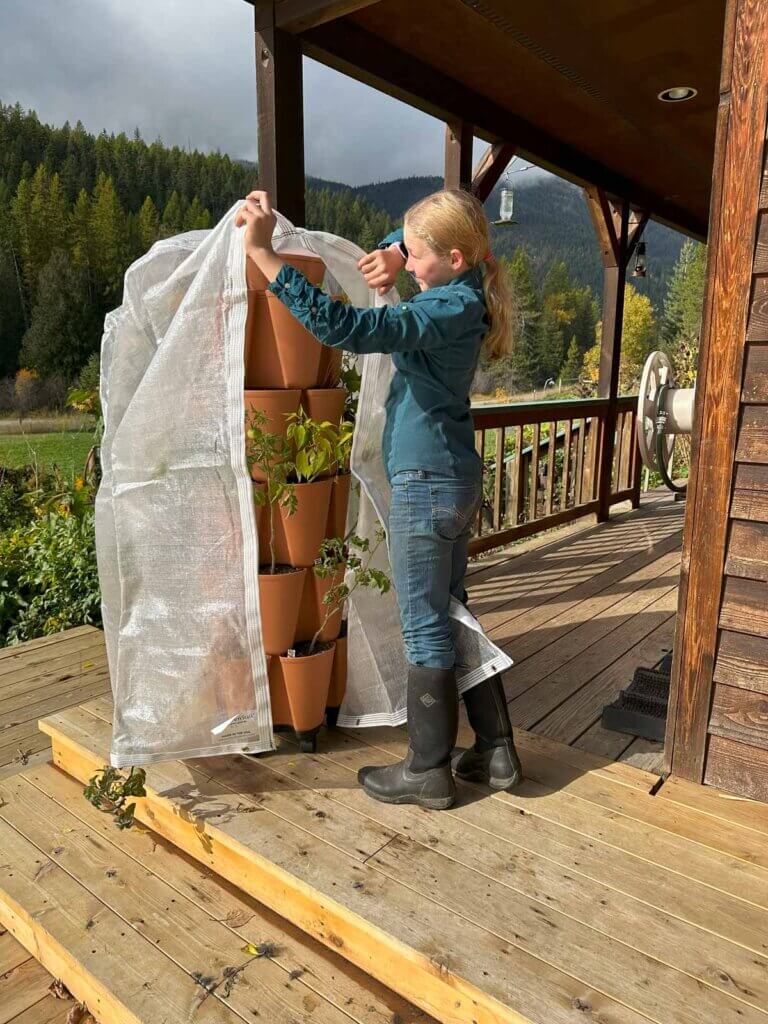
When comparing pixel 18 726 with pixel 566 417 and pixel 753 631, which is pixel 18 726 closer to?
pixel 753 631

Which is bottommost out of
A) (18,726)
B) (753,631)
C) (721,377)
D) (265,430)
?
(18,726)

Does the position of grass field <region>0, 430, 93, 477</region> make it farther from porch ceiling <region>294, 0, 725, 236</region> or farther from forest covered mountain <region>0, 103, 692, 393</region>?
forest covered mountain <region>0, 103, 692, 393</region>

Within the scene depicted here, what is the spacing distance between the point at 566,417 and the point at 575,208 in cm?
6830

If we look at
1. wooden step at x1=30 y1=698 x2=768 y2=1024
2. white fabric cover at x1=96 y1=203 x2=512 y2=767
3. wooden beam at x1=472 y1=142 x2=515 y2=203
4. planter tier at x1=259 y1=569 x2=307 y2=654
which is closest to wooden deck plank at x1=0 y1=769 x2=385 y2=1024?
wooden step at x1=30 y1=698 x2=768 y2=1024

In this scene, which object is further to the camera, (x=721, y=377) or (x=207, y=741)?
(x=207, y=741)

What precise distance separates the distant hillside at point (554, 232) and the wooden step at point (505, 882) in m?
37.4

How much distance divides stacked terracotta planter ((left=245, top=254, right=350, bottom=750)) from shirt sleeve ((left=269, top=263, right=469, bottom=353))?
27 centimetres

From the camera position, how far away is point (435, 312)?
1411mm

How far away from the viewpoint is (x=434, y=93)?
120 inches

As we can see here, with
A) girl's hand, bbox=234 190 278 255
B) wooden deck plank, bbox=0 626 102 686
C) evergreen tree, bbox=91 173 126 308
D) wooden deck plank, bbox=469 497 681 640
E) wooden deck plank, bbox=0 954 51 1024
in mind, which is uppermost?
evergreen tree, bbox=91 173 126 308

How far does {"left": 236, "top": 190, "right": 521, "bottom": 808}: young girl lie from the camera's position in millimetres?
1385

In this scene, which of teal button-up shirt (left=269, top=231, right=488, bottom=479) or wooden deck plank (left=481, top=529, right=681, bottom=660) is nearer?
teal button-up shirt (left=269, top=231, right=488, bottom=479)

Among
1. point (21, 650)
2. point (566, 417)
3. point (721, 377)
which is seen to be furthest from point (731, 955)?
point (566, 417)

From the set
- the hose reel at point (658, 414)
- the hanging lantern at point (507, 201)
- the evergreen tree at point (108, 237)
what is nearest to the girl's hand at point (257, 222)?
the hose reel at point (658, 414)
